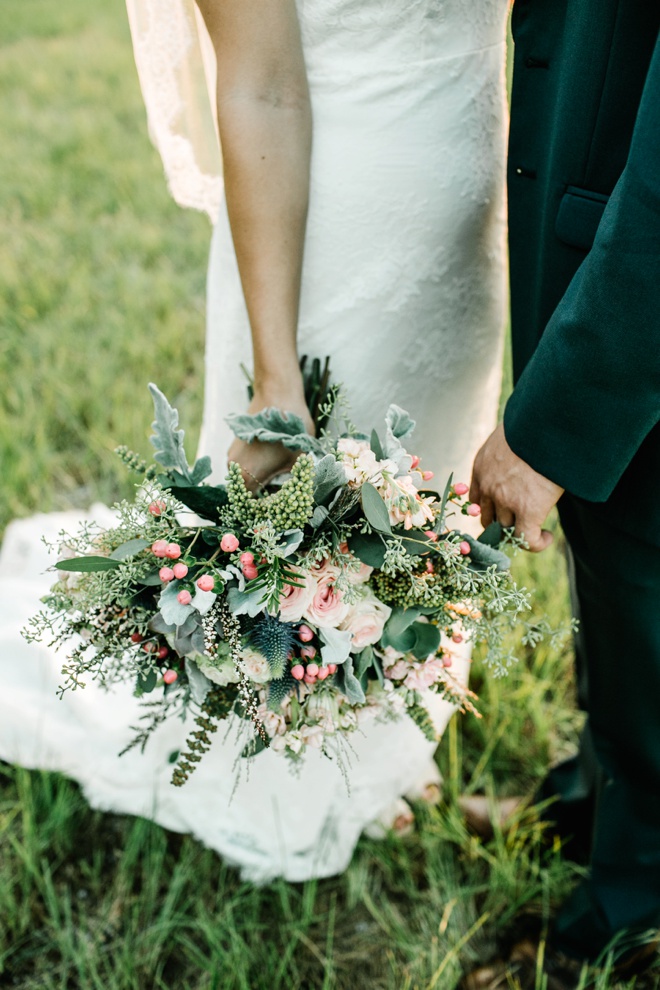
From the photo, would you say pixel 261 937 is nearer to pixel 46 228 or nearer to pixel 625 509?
pixel 625 509

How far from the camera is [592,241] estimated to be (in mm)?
1078

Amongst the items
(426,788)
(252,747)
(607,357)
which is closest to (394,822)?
(426,788)

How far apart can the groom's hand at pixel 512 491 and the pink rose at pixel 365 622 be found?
266 mm

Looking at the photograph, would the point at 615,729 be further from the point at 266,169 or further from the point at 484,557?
the point at 266,169

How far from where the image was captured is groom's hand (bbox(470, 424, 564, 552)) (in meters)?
1.15

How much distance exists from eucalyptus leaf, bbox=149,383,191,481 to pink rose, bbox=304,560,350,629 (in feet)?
0.87

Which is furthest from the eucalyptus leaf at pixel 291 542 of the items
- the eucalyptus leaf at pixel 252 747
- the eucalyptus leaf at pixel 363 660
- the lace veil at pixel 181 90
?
the lace veil at pixel 181 90

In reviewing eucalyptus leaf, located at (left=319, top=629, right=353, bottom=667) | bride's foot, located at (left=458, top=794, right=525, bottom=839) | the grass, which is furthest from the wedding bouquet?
bride's foot, located at (left=458, top=794, right=525, bottom=839)

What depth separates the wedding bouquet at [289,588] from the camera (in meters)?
0.99

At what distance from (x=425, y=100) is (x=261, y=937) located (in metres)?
1.69

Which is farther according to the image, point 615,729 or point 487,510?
point 615,729

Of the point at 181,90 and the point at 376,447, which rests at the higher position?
the point at 181,90

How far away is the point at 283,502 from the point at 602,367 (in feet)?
1.46

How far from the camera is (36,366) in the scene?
317 centimetres
